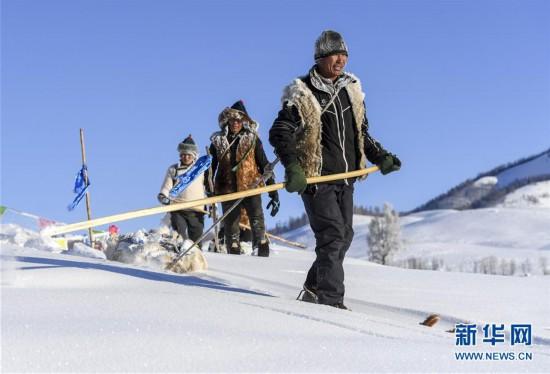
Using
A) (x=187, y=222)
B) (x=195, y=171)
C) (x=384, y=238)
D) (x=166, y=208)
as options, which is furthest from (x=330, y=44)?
(x=384, y=238)

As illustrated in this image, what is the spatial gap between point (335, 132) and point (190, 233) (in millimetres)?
5923

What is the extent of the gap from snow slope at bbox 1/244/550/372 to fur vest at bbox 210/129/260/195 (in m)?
5.03

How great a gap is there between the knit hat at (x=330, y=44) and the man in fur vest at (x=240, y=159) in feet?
17.5

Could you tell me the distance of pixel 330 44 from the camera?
5.44 m

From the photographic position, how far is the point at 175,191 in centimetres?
977

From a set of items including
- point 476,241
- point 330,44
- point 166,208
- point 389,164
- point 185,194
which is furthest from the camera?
point 476,241

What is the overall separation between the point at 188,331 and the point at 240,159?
25.6ft

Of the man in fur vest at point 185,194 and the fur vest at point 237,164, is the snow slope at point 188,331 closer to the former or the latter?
the man in fur vest at point 185,194

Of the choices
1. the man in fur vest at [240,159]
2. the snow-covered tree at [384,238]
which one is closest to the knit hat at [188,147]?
the man in fur vest at [240,159]

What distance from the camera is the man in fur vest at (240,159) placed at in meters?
10.8

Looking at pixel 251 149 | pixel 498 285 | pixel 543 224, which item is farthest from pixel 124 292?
pixel 543 224

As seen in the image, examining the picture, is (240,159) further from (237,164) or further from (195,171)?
(195,171)

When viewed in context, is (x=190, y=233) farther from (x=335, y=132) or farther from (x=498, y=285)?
(x=335, y=132)

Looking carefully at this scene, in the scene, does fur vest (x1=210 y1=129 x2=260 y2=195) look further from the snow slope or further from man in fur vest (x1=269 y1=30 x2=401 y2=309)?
man in fur vest (x1=269 y1=30 x2=401 y2=309)
